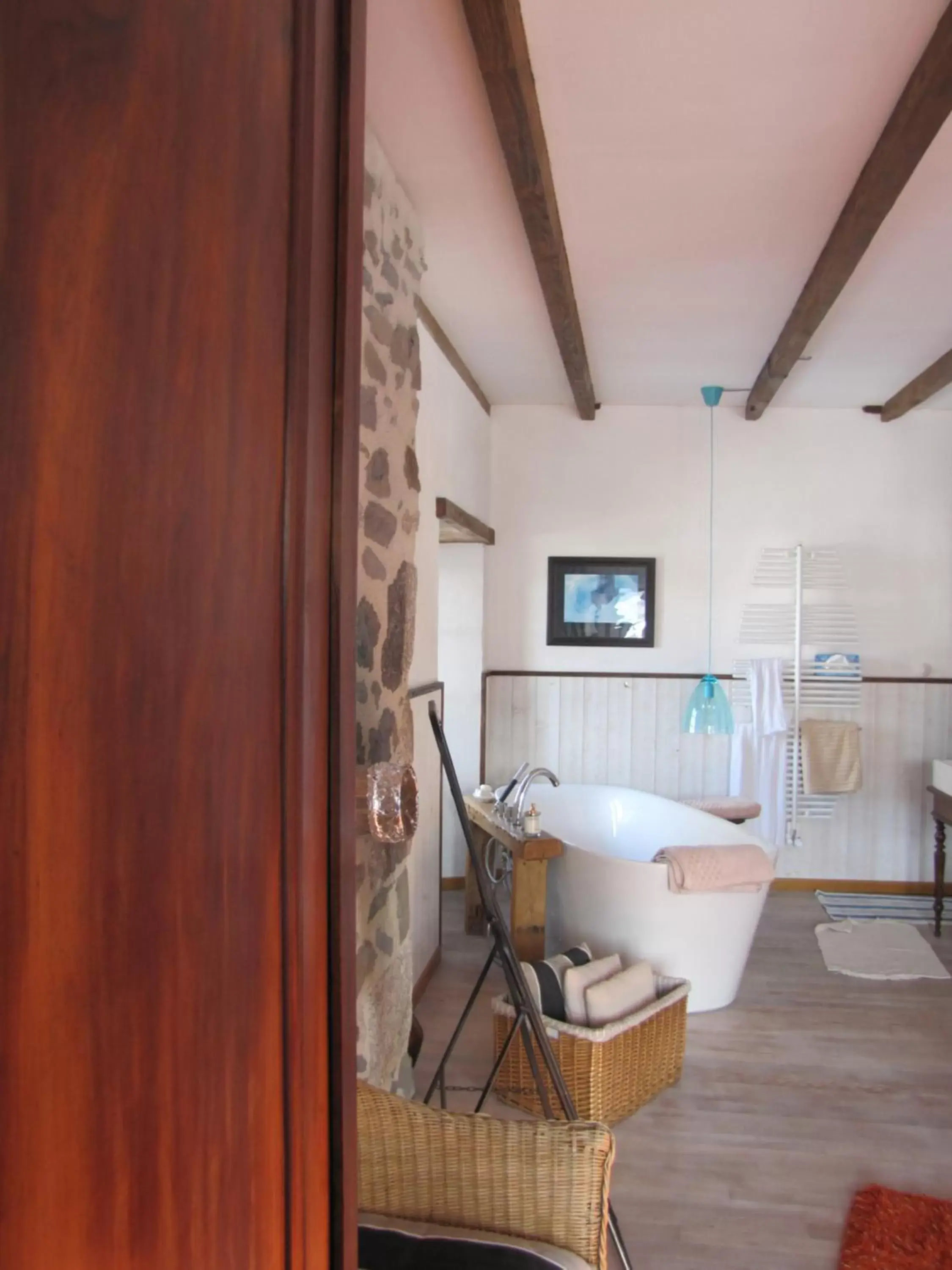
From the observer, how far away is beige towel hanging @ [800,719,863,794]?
520 centimetres

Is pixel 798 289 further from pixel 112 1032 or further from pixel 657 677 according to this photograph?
pixel 112 1032

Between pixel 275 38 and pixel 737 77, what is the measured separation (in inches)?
65.9

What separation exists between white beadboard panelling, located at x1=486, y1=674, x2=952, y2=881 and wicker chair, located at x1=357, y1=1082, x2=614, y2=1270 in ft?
12.3

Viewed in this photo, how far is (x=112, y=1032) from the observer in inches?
27.2

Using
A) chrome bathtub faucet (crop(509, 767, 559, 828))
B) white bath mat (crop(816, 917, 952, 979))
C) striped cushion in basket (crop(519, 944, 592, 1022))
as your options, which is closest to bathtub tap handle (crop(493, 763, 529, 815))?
chrome bathtub faucet (crop(509, 767, 559, 828))

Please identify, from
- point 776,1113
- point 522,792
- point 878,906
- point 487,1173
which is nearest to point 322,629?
point 487,1173

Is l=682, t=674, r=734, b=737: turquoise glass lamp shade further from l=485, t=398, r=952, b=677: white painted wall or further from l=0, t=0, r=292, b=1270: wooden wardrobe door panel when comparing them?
l=0, t=0, r=292, b=1270: wooden wardrobe door panel

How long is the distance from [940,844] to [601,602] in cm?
218

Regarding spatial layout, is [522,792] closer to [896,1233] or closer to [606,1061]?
[606,1061]

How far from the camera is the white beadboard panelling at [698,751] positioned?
17.7ft

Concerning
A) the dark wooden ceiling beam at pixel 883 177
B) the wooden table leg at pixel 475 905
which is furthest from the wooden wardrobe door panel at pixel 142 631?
the wooden table leg at pixel 475 905

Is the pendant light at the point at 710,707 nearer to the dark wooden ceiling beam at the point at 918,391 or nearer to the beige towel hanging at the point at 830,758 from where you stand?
the beige towel hanging at the point at 830,758

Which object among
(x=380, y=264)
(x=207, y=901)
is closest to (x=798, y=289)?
(x=380, y=264)

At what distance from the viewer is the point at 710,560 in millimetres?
5492
